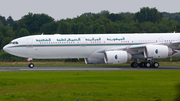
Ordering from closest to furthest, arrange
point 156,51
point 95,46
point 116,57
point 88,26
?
point 116,57, point 156,51, point 95,46, point 88,26

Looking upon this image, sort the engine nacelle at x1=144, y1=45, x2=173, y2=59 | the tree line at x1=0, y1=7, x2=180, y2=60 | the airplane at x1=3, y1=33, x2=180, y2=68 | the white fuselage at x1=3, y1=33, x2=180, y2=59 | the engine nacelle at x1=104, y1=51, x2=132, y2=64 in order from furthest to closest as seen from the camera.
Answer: the tree line at x1=0, y1=7, x2=180, y2=60, the white fuselage at x1=3, y1=33, x2=180, y2=59, the airplane at x1=3, y1=33, x2=180, y2=68, the engine nacelle at x1=144, y1=45, x2=173, y2=59, the engine nacelle at x1=104, y1=51, x2=132, y2=64

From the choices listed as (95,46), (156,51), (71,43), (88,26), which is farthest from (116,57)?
(88,26)

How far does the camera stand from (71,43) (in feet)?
111

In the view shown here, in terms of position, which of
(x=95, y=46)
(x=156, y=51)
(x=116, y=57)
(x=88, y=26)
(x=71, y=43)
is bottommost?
(x=116, y=57)

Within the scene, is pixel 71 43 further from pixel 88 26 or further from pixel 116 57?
pixel 88 26

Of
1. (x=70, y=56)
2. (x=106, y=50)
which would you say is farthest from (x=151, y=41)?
(x=70, y=56)

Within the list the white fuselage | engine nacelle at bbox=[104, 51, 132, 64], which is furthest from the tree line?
engine nacelle at bbox=[104, 51, 132, 64]

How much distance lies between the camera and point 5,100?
12.5 metres

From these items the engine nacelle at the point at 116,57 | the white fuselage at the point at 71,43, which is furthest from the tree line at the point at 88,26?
the engine nacelle at the point at 116,57

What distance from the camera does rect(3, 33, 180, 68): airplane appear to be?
1288 inches

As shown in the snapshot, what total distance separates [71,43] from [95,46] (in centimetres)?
306

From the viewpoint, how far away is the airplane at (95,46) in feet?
107

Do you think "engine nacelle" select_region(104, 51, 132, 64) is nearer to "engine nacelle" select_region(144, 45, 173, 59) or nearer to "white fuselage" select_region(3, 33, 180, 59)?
"white fuselage" select_region(3, 33, 180, 59)

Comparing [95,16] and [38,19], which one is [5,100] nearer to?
[38,19]
